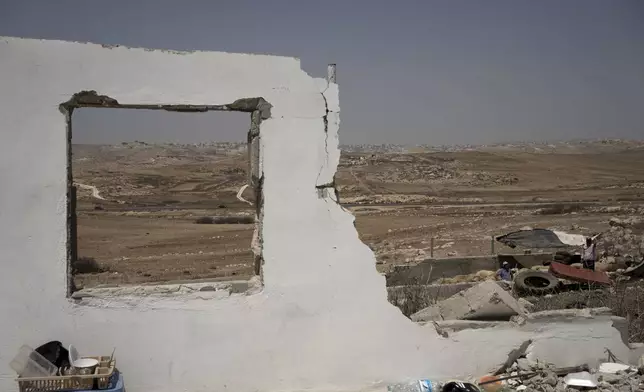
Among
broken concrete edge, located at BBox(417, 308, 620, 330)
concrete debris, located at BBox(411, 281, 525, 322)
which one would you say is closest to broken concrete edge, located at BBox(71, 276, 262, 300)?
broken concrete edge, located at BBox(417, 308, 620, 330)

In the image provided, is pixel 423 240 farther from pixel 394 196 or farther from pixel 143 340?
pixel 143 340

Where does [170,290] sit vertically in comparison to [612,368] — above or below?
above

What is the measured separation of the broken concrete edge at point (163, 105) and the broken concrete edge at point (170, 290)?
1481 millimetres

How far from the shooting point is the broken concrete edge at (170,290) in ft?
16.0

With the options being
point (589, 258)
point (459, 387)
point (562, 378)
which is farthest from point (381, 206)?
point (459, 387)

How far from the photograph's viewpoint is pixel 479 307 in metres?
6.00

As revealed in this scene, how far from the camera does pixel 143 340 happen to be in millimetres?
4926

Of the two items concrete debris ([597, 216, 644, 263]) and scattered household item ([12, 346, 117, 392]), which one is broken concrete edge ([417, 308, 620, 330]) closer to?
scattered household item ([12, 346, 117, 392])

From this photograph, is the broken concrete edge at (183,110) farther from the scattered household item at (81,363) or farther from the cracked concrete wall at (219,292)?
the scattered household item at (81,363)

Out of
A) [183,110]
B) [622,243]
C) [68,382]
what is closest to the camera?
[68,382]

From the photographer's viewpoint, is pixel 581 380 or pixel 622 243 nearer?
pixel 581 380

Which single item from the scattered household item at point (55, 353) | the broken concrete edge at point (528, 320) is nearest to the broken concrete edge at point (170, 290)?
the scattered household item at point (55, 353)

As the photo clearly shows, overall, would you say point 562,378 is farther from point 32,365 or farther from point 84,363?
point 32,365

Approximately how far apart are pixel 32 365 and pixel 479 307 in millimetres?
4101
